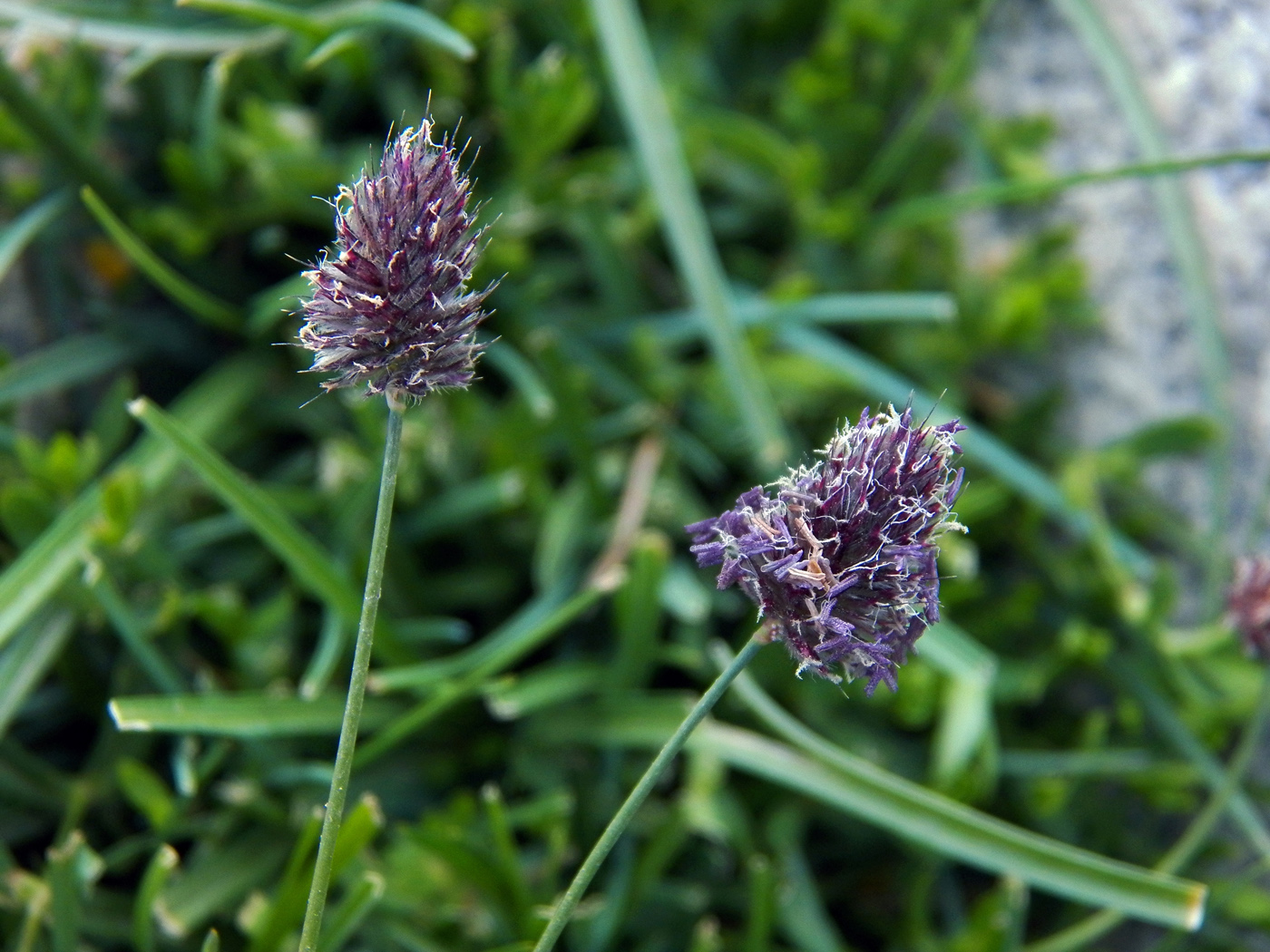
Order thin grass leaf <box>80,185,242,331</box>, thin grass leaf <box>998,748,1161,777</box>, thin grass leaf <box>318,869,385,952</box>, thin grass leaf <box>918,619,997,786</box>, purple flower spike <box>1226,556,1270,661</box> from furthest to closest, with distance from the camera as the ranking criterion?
thin grass leaf <box>998,748,1161,777</box> → thin grass leaf <box>918,619,997,786</box> → thin grass leaf <box>80,185,242,331</box> → purple flower spike <box>1226,556,1270,661</box> → thin grass leaf <box>318,869,385,952</box>

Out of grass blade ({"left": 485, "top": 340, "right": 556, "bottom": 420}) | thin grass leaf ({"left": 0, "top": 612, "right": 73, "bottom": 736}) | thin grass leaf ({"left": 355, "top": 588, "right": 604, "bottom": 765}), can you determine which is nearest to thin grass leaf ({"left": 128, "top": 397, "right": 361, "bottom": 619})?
thin grass leaf ({"left": 355, "top": 588, "right": 604, "bottom": 765})

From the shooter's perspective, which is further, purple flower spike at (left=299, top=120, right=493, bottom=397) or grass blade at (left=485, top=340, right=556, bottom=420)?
grass blade at (left=485, top=340, right=556, bottom=420)

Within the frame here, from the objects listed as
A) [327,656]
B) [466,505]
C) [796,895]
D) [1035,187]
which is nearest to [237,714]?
[327,656]

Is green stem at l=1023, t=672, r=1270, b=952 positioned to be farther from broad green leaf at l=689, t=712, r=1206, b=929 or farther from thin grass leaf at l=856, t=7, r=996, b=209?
thin grass leaf at l=856, t=7, r=996, b=209

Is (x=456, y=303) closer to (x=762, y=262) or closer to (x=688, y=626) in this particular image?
(x=688, y=626)

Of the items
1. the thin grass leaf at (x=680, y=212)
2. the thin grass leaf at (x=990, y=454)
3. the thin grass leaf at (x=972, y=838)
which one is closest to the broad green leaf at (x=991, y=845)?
the thin grass leaf at (x=972, y=838)

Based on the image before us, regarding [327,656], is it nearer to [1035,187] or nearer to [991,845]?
[991,845]

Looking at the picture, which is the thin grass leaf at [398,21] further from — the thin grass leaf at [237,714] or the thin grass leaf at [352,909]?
the thin grass leaf at [352,909]

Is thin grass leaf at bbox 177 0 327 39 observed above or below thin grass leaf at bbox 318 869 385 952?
above
